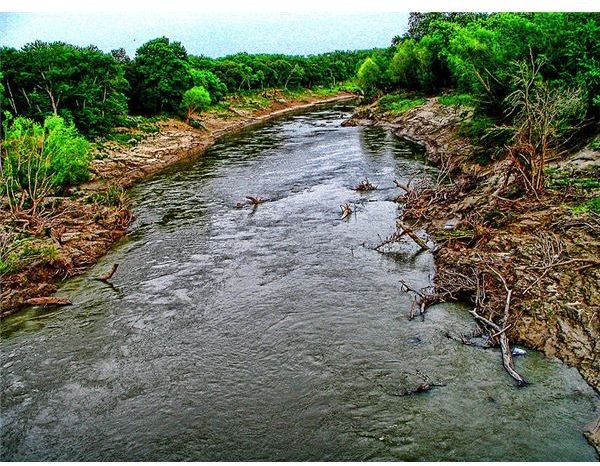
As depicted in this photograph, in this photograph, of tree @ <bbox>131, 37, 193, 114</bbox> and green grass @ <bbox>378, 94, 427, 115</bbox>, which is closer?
tree @ <bbox>131, 37, 193, 114</bbox>

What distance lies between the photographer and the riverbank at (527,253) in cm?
1588

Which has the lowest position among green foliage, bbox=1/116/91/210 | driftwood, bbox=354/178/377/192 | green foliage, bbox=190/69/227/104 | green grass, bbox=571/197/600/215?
driftwood, bbox=354/178/377/192

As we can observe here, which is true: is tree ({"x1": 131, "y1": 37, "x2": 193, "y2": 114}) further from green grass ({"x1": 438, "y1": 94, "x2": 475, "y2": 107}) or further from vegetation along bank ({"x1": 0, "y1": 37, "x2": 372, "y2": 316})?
green grass ({"x1": 438, "y1": 94, "x2": 475, "y2": 107})

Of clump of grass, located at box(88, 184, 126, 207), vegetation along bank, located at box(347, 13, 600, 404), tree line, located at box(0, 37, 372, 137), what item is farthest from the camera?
tree line, located at box(0, 37, 372, 137)

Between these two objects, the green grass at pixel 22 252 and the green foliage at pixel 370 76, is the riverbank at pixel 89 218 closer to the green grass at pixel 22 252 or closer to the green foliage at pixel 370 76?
the green grass at pixel 22 252

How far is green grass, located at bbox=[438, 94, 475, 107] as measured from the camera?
39150 millimetres

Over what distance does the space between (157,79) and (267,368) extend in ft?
179

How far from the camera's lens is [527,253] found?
19391mm

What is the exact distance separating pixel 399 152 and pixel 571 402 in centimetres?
3623

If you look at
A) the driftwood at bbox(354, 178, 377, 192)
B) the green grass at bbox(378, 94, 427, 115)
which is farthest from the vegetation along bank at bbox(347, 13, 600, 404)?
the green grass at bbox(378, 94, 427, 115)

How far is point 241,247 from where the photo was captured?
26.4 metres

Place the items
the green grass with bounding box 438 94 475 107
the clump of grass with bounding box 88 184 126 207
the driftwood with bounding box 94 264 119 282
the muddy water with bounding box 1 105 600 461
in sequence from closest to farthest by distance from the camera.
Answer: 1. the muddy water with bounding box 1 105 600 461
2. the driftwood with bounding box 94 264 119 282
3. the clump of grass with bounding box 88 184 126 207
4. the green grass with bounding box 438 94 475 107

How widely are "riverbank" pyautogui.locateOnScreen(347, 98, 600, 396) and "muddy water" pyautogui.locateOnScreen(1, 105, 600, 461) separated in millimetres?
1075

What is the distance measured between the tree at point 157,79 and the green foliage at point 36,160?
27.0 m
